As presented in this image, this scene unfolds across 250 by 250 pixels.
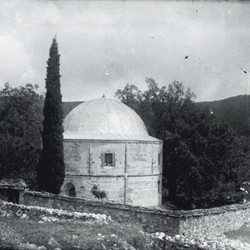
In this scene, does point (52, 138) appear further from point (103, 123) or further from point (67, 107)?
point (67, 107)

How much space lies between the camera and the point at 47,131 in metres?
24.6

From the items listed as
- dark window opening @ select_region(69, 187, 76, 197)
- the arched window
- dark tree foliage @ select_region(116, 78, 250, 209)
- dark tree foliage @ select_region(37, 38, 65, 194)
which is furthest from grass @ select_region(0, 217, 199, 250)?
dark tree foliage @ select_region(116, 78, 250, 209)

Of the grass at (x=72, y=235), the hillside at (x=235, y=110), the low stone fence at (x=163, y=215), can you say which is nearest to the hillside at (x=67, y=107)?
the hillside at (x=235, y=110)

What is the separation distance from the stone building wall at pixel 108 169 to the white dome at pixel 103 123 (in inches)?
23.9

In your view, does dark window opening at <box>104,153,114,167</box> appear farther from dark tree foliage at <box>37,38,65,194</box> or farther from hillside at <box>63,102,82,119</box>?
hillside at <box>63,102,82,119</box>

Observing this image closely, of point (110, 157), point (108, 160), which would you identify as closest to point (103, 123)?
point (110, 157)

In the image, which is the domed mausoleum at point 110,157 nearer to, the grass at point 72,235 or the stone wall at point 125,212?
the stone wall at point 125,212

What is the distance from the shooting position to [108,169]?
89.0 feet

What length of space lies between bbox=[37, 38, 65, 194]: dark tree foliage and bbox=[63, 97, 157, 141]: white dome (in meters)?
3.13

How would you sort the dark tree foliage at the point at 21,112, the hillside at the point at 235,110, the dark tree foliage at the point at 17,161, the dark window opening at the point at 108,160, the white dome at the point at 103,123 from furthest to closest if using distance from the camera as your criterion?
the hillside at the point at 235,110, the dark tree foliage at the point at 21,112, the white dome at the point at 103,123, the dark window opening at the point at 108,160, the dark tree foliage at the point at 17,161

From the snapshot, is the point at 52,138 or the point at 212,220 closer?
the point at 212,220

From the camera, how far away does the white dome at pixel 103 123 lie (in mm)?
28078

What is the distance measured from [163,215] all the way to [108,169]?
12589 mm

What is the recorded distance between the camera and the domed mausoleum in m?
27.0
